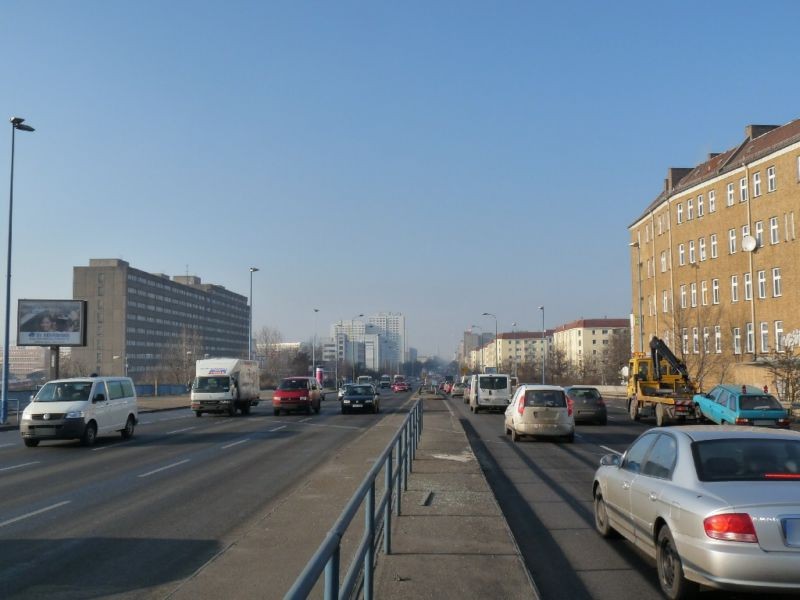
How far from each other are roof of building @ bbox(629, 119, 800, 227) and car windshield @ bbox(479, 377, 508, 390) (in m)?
24.2

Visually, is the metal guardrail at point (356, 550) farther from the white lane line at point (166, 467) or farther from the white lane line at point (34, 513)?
the white lane line at point (166, 467)

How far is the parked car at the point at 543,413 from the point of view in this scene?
68.7 ft

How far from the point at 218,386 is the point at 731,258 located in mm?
38531

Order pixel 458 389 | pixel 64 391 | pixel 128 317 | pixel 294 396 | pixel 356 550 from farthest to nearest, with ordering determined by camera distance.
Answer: pixel 128 317 < pixel 458 389 < pixel 294 396 < pixel 64 391 < pixel 356 550

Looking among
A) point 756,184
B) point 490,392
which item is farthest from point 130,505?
point 756,184

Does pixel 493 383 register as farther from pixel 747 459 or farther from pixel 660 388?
pixel 747 459

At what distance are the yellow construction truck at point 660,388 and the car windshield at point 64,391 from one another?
66.3 ft

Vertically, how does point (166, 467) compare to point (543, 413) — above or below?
below

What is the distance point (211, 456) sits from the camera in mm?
18516

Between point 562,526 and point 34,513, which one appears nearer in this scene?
point 562,526

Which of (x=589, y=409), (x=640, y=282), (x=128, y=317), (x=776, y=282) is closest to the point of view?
(x=589, y=409)

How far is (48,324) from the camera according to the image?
42281 mm

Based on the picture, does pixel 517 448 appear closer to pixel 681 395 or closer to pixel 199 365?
pixel 681 395

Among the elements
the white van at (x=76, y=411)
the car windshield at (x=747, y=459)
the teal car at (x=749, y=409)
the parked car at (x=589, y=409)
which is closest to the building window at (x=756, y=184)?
the parked car at (x=589, y=409)
